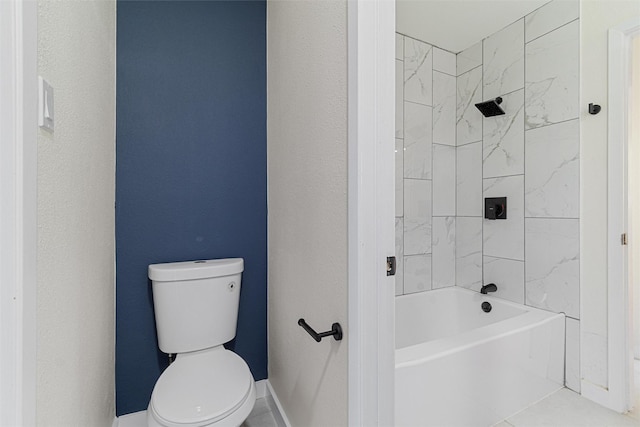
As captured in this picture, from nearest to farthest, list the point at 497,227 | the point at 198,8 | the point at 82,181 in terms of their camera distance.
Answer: the point at 82,181
the point at 198,8
the point at 497,227

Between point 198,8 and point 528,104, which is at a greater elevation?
point 198,8

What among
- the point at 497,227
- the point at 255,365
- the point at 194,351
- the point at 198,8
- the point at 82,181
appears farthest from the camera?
the point at 497,227

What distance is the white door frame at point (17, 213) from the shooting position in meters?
0.53

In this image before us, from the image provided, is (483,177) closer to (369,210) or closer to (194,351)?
(369,210)

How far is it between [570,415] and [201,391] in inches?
72.3

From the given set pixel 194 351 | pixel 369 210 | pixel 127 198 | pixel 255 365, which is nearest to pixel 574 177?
pixel 369 210

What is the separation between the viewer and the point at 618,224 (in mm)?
1597

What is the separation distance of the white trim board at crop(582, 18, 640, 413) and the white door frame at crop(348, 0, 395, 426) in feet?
4.96

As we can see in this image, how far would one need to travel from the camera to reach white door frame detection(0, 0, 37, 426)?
527 mm

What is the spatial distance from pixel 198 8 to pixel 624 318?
2741mm

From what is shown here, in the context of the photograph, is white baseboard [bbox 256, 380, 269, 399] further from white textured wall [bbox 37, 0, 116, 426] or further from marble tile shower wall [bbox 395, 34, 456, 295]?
marble tile shower wall [bbox 395, 34, 456, 295]

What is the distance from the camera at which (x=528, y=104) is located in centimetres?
200

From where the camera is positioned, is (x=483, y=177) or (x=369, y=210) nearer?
(x=369, y=210)

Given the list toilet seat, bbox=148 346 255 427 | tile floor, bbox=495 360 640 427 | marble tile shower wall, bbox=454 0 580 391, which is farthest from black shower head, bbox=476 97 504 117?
toilet seat, bbox=148 346 255 427
